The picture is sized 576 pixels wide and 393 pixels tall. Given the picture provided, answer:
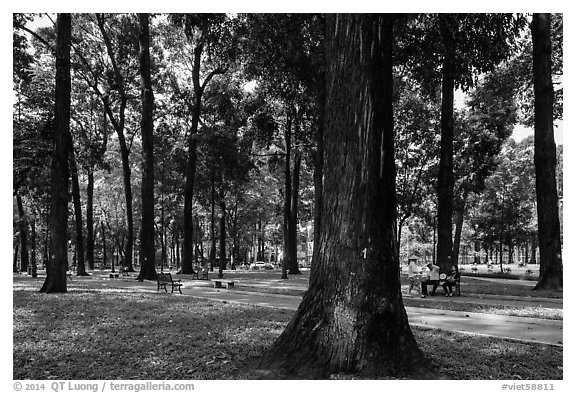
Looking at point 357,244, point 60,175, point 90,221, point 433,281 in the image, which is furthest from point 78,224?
point 357,244

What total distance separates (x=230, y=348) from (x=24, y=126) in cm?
2162

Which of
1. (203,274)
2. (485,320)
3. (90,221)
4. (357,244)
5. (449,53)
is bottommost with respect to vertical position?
(203,274)

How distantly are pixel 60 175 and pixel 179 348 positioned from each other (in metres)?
10.8

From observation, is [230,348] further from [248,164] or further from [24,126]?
[248,164]

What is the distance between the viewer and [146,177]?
81.0 ft

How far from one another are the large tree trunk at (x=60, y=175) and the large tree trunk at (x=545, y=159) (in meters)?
16.4

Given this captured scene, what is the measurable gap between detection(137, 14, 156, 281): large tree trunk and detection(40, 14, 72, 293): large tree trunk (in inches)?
308

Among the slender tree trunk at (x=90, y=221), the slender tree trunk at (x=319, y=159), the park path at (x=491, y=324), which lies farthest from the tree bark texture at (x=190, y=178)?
the park path at (x=491, y=324)

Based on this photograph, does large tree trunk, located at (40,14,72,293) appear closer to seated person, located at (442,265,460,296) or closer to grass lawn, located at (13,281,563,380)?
grass lawn, located at (13,281,563,380)

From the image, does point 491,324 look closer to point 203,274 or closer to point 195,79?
point 203,274

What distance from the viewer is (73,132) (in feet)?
109

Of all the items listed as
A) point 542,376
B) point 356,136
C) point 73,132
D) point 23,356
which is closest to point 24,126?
point 73,132

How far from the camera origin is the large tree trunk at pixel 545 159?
56.4 ft

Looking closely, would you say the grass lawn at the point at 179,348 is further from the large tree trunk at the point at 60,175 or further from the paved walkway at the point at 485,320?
the large tree trunk at the point at 60,175
